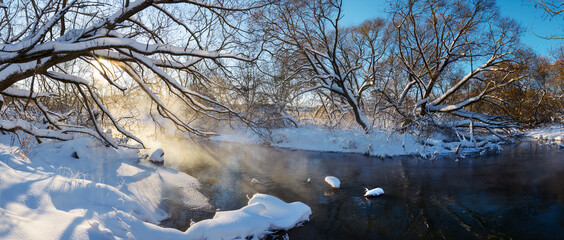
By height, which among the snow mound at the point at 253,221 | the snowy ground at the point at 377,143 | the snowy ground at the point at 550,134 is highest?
the snowy ground at the point at 550,134

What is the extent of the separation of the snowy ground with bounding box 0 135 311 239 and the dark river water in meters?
0.55

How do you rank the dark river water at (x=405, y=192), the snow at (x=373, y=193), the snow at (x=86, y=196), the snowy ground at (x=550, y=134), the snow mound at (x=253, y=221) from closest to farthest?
the snow at (x=86, y=196) → the snow mound at (x=253, y=221) → the dark river water at (x=405, y=192) → the snow at (x=373, y=193) → the snowy ground at (x=550, y=134)

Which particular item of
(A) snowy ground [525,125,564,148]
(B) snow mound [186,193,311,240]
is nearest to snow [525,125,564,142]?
(A) snowy ground [525,125,564,148]

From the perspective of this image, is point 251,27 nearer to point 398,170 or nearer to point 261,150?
point 398,170

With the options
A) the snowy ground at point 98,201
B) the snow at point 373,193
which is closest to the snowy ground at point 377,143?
the snowy ground at point 98,201

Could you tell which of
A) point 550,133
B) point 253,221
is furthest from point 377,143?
point 550,133

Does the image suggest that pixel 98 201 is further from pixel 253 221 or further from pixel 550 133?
pixel 550 133

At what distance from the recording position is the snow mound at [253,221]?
4.92 metres

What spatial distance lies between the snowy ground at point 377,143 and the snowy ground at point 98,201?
6.31 m

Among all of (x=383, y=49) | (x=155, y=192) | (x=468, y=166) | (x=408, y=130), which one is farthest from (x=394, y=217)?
(x=383, y=49)

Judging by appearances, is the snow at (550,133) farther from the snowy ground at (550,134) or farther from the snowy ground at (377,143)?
the snowy ground at (377,143)

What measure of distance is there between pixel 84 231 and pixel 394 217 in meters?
6.05

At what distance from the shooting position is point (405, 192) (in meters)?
8.79

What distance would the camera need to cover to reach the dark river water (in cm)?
625
